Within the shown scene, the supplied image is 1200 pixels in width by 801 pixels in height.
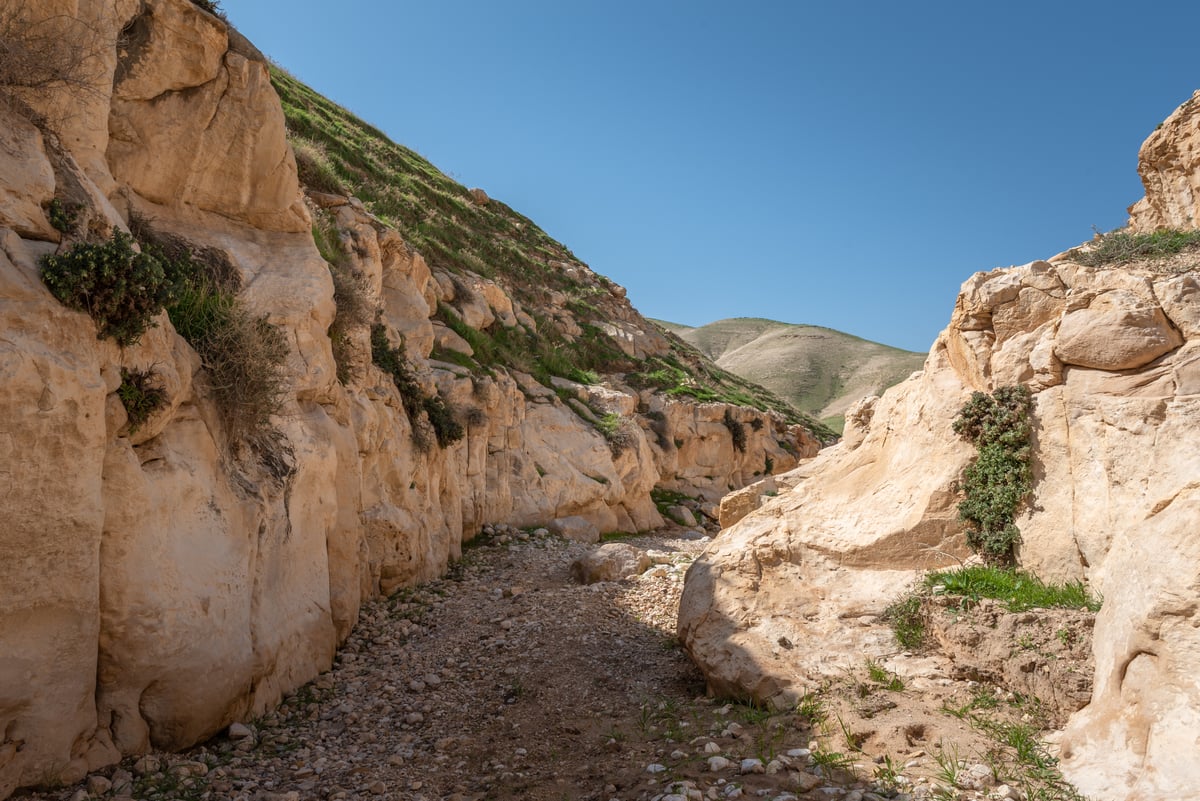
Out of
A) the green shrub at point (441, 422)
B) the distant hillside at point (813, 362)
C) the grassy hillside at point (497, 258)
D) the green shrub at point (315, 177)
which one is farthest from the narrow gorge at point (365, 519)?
the distant hillside at point (813, 362)

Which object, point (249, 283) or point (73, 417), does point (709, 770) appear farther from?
point (249, 283)

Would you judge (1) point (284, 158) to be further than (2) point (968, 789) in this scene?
Yes

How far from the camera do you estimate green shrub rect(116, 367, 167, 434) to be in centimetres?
630

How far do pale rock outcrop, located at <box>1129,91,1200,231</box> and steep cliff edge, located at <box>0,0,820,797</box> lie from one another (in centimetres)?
1420

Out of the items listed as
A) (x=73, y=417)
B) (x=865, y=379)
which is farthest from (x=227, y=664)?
(x=865, y=379)

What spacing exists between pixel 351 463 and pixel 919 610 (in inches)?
309

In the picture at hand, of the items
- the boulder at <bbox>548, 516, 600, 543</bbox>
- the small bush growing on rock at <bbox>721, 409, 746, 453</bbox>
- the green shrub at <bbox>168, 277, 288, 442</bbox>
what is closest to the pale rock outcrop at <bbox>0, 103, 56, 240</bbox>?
the green shrub at <bbox>168, 277, 288, 442</bbox>

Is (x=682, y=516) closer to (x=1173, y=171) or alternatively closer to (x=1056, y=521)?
(x=1173, y=171)

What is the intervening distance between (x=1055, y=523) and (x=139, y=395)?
30.3 feet

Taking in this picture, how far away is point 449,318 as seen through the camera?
21.3 m

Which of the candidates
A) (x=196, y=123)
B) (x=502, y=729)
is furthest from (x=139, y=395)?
(x=196, y=123)

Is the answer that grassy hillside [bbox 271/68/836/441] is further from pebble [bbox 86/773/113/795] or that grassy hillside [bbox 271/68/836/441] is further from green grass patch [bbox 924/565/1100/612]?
pebble [bbox 86/773/113/795]

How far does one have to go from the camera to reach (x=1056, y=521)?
25.3 ft

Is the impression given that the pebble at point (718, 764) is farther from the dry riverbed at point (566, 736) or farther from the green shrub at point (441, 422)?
the green shrub at point (441, 422)
